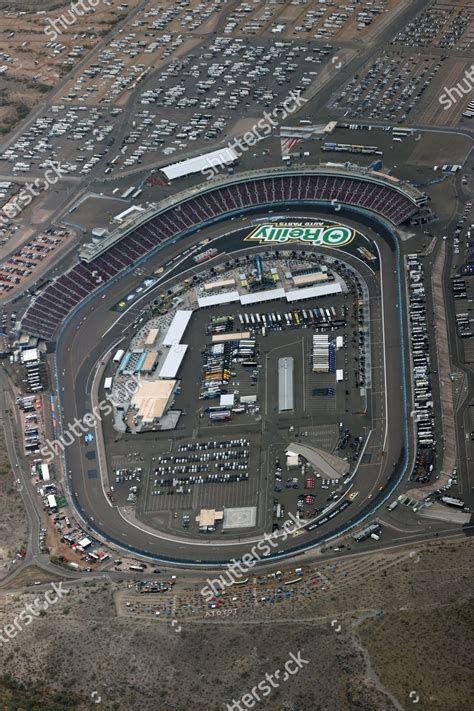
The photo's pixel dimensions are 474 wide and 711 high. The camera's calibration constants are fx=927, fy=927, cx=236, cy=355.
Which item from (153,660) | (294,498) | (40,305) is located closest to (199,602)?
(153,660)

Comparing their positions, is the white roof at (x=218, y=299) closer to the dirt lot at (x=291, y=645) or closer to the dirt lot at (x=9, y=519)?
the dirt lot at (x=9, y=519)

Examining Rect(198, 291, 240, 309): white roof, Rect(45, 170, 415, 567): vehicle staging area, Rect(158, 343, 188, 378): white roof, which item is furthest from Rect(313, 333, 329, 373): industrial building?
Rect(158, 343, 188, 378): white roof

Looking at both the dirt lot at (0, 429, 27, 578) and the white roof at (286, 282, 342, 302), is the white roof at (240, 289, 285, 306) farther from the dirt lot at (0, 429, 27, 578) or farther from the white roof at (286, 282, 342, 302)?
the dirt lot at (0, 429, 27, 578)

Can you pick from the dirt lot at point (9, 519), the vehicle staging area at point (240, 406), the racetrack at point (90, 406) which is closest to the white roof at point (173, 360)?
the vehicle staging area at point (240, 406)

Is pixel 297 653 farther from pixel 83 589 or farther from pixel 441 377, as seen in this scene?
pixel 441 377

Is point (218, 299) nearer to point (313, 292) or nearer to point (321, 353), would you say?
point (313, 292)

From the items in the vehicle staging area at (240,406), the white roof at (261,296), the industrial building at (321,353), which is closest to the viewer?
the vehicle staging area at (240,406)

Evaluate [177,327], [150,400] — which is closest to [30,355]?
[150,400]
